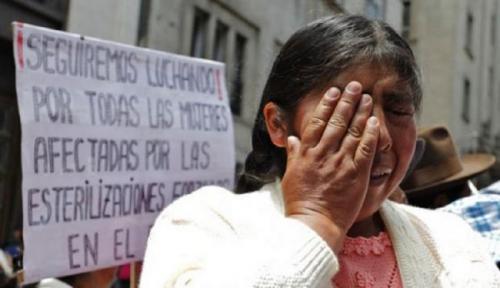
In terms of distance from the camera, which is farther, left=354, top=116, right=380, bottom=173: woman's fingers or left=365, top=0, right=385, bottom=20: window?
left=365, top=0, right=385, bottom=20: window

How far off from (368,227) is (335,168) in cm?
30

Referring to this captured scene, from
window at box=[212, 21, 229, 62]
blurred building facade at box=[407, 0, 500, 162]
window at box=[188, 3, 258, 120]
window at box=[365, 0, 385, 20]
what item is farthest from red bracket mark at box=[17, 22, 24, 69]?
blurred building facade at box=[407, 0, 500, 162]

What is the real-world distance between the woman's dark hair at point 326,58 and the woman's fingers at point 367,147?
0.14 m

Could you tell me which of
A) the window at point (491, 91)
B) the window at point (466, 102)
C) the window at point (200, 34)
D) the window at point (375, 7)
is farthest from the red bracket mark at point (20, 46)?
the window at point (491, 91)

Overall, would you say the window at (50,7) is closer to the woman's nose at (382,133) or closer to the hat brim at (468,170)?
the hat brim at (468,170)

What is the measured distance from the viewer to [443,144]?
299 centimetres

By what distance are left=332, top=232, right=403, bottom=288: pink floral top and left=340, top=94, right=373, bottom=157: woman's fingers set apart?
0.80 feet

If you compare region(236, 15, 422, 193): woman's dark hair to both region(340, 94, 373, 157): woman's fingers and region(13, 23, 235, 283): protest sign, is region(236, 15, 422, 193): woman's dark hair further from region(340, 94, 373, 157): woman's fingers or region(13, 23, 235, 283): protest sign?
region(13, 23, 235, 283): protest sign

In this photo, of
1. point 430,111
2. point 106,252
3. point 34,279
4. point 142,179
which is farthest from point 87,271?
A: point 430,111

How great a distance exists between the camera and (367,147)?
3.33ft

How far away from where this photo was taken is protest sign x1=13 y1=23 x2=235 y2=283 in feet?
7.80

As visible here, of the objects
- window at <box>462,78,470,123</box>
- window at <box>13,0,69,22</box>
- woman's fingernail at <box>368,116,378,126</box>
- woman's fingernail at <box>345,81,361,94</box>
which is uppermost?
window at <box>13,0,69,22</box>

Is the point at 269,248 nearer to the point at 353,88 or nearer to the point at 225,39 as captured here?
the point at 353,88

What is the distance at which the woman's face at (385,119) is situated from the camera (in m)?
1.11
